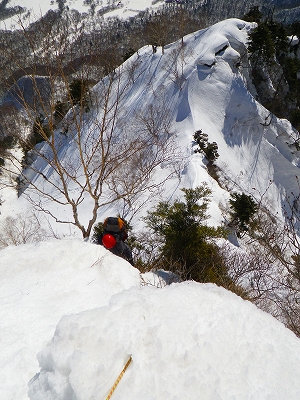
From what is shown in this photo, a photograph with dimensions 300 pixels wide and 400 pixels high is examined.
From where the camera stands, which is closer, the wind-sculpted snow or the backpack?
the wind-sculpted snow

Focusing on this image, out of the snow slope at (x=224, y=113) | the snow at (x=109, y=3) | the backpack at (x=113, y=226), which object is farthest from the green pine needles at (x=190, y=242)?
the snow at (x=109, y=3)

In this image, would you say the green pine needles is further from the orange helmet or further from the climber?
the orange helmet

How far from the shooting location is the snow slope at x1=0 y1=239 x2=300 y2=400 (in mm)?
1605

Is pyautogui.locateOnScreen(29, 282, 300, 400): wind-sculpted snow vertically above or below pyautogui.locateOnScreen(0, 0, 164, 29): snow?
below

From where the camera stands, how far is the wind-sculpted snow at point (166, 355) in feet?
5.22

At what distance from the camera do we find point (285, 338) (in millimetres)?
2252

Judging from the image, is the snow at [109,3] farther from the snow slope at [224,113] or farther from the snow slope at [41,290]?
the snow slope at [41,290]

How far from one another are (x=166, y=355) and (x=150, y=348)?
0.13 m

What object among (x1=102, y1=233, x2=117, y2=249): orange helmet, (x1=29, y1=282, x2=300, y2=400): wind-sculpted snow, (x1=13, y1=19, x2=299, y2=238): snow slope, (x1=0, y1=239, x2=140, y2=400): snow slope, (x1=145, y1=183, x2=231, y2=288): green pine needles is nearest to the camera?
(x1=29, y1=282, x2=300, y2=400): wind-sculpted snow

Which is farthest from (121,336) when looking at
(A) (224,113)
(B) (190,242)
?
(A) (224,113)

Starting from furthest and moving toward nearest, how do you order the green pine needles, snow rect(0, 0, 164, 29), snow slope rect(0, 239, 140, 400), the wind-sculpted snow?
snow rect(0, 0, 164, 29) → the green pine needles → snow slope rect(0, 239, 140, 400) → the wind-sculpted snow

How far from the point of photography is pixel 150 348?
182cm

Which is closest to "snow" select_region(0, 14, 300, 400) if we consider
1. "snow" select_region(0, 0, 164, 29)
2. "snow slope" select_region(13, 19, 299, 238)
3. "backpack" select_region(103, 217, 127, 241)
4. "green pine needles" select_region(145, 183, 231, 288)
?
"backpack" select_region(103, 217, 127, 241)

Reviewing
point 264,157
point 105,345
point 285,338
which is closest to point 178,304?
point 105,345
